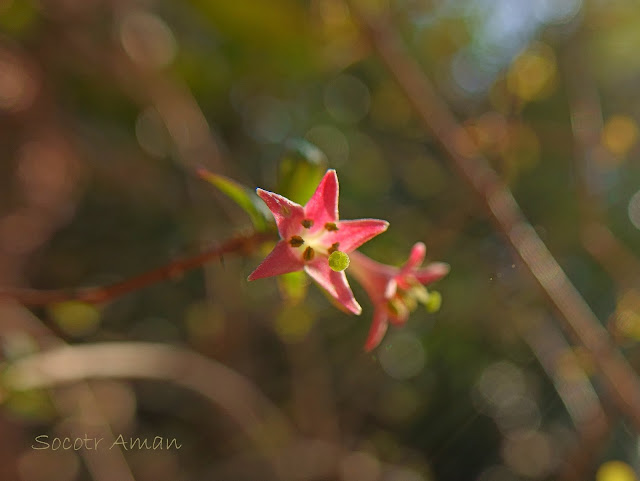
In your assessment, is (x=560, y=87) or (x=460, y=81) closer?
(x=460, y=81)

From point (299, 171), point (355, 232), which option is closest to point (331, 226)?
point (355, 232)

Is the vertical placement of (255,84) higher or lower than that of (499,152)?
higher

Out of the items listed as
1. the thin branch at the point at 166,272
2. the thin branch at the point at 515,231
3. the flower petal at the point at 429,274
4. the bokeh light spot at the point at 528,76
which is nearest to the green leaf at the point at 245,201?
the thin branch at the point at 166,272

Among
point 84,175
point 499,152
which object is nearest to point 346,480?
point 499,152

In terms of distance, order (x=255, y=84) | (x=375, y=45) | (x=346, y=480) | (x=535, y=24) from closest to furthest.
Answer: (x=375, y=45) → (x=346, y=480) → (x=535, y=24) → (x=255, y=84)

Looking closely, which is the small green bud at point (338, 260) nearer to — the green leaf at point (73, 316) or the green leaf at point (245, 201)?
the green leaf at point (245, 201)

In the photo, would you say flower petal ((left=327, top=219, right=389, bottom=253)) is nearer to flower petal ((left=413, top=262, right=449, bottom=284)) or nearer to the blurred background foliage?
flower petal ((left=413, top=262, right=449, bottom=284))

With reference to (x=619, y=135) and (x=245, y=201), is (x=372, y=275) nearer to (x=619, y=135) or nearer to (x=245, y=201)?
(x=245, y=201)

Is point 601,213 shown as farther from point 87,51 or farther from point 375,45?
point 87,51
